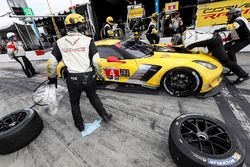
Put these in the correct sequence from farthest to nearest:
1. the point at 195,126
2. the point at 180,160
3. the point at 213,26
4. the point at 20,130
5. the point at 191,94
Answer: the point at 213,26, the point at 191,94, the point at 20,130, the point at 195,126, the point at 180,160

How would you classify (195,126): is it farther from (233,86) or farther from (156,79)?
(233,86)

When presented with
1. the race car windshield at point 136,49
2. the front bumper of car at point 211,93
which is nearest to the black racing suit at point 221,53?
the front bumper of car at point 211,93

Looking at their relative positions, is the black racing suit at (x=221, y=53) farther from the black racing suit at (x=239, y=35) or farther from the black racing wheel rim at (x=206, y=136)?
the black racing wheel rim at (x=206, y=136)

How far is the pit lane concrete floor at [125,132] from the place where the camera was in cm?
175

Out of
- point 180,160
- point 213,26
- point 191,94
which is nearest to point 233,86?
point 191,94

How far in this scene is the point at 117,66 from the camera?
3.10 metres

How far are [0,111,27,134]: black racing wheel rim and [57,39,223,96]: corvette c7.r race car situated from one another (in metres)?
1.44

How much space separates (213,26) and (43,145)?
750cm

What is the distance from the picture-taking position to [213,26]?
20.8ft

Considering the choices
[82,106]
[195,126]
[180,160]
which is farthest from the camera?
[82,106]

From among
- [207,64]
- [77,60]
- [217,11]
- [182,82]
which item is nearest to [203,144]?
[182,82]

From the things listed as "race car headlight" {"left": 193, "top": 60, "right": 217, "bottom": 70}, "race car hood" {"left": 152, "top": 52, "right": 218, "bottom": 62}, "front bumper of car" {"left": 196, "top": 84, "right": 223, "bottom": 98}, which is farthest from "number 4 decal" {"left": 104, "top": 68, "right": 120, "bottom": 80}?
"front bumper of car" {"left": 196, "top": 84, "right": 223, "bottom": 98}

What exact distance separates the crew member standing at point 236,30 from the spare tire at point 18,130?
4010mm

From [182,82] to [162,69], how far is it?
1.50ft
